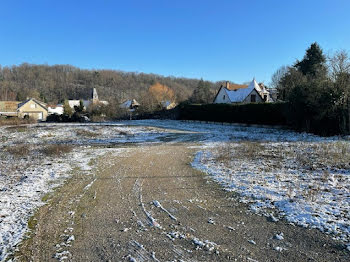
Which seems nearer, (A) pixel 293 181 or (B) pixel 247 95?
(A) pixel 293 181

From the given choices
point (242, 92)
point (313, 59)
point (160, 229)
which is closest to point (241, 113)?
point (313, 59)

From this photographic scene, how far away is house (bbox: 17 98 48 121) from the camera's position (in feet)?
190

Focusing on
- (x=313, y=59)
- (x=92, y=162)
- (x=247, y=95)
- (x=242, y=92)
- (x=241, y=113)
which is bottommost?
(x=92, y=162)

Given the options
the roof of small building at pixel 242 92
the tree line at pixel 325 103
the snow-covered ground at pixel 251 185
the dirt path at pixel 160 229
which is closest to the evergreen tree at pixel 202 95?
the roof of small building at pixel 242 92

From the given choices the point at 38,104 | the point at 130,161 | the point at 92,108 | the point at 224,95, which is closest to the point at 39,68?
the point at 38,104

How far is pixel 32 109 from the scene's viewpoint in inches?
2329

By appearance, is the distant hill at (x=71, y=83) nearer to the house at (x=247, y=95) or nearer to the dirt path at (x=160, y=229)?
the house at (x=247, y=95)

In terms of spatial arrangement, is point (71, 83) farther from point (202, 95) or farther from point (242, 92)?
point (242, 92)

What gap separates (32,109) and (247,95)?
165 ft

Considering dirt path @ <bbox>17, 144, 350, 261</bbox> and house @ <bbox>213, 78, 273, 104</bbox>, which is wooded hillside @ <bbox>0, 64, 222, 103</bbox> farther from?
dirt path @ <bbox>17, 144, 350, 261</bbox>

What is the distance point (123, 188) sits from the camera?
6.38 metres

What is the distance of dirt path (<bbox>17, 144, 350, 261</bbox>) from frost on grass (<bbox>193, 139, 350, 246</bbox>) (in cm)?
→ 44

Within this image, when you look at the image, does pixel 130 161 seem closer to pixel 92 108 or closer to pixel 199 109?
pixel 199 109

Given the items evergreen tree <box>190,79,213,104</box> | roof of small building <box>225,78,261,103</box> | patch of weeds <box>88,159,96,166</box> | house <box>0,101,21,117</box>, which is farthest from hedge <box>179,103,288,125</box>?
house <box>0,101,21,117</box>
